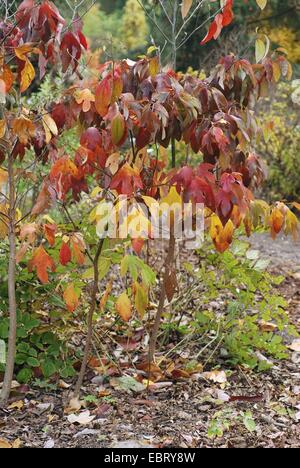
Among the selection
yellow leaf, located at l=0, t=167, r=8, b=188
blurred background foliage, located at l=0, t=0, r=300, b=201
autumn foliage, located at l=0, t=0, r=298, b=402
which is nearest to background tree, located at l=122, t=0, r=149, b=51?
blurred background foliage, located at l=0, t=0, r=300, b=201

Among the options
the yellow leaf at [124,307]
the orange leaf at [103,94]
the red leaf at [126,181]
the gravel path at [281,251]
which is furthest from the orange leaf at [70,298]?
the gravel path at [281,251]

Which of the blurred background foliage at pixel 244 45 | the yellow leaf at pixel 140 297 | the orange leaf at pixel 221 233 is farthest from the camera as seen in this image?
the blurred background foliage at pixel 244 45

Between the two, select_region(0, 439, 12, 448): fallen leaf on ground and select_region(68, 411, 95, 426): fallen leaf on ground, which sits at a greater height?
select_region(68, 411, 95, 426): fallen leaf on ground

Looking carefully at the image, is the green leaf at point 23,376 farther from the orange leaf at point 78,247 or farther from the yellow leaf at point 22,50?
the yellow leaf at point 22,50

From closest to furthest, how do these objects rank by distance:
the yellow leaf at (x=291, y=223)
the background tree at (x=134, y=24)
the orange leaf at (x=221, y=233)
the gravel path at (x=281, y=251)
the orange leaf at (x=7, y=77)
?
the orange leaf at (x=7, y=77), the orange leaf at (x=221, y=233), the yellow leaf at (x=291, y=223), the gravel path at (x=281, y=251), the background tree at (x=134, y=24)

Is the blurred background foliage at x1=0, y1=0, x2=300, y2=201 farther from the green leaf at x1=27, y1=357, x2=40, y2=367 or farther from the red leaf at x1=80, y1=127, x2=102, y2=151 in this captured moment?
the green leaf at x1=27, y1=357, x2=40, y2=367

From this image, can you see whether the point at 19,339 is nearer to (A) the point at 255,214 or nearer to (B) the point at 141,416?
(B) the point at 141,416

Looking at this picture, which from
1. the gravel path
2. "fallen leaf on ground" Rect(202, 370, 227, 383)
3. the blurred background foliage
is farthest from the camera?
the gravel path

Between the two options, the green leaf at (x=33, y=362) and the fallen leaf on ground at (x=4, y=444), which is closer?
the fallen leaf on ground at (x=4, y=444)

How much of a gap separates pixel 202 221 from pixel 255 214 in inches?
8.9

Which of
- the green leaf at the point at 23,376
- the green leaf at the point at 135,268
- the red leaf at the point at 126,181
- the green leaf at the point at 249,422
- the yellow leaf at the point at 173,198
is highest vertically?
the red leaf at the point at 126,181

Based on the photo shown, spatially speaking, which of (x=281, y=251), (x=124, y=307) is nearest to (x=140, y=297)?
(x=124, y=307)

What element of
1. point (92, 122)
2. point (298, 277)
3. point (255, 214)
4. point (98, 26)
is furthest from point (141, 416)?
point (98, 26)

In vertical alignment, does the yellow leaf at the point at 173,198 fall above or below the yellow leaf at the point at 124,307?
above
